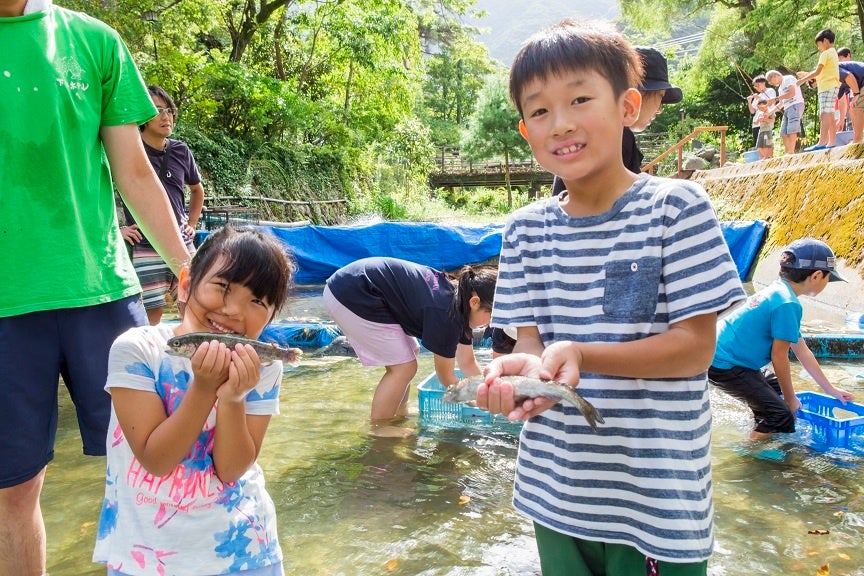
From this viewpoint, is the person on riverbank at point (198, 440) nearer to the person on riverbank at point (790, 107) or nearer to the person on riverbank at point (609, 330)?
the person on riverbank at point (609, 330)

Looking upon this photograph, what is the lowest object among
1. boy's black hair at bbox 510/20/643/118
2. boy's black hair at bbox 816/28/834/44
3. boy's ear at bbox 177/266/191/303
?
boy's ear at bbox 177/266/191/303

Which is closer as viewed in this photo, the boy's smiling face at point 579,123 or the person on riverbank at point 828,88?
the boy's smiling face at point 579,123

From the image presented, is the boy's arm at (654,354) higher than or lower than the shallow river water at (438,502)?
higher

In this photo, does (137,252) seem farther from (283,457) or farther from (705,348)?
(705,348)

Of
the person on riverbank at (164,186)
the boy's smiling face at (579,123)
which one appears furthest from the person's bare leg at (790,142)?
the boy's smiling face at (579,123)

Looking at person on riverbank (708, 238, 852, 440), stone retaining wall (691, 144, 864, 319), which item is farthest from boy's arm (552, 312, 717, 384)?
stone retaining wall (691, 144, 864, 319)

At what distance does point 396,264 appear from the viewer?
4.46m

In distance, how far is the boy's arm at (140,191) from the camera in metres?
2.29

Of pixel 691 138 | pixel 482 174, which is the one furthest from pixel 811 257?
pixel 482 174

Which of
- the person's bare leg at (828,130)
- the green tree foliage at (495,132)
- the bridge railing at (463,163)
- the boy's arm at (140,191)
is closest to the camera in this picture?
the boy's arm at (140,191)

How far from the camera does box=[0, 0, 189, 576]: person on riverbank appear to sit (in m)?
1.97

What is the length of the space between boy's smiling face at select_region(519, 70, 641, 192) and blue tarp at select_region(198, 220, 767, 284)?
368 inches

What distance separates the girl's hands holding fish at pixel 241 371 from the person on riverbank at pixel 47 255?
2.84 ft

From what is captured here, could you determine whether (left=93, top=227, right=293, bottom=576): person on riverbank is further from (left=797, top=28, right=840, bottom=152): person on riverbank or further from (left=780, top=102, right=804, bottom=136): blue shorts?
(left=780, top=102, right=804, bottom=136): blue shorts
